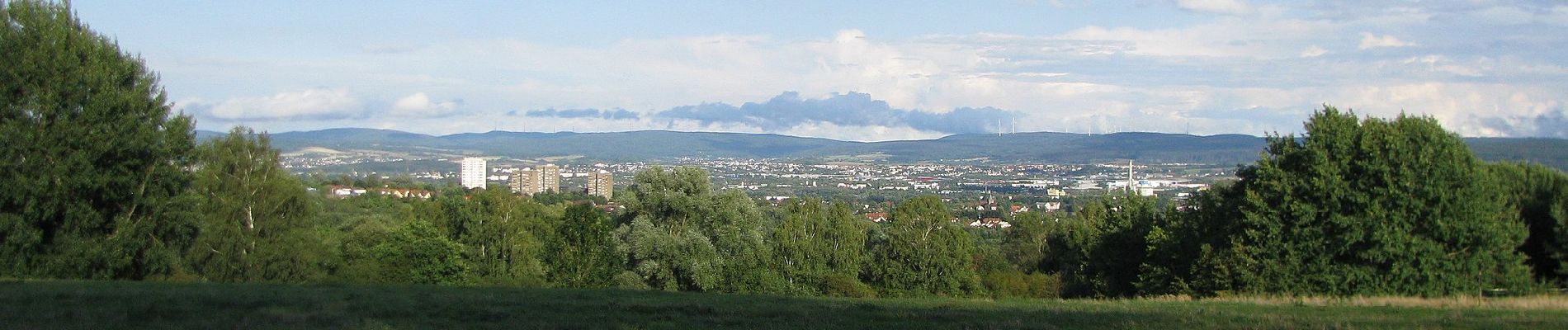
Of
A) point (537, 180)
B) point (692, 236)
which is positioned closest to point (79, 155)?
point (692, 236)

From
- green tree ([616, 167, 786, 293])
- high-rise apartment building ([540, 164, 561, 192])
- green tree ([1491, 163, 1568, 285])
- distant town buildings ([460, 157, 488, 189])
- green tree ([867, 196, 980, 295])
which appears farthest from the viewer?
distant town buildings ([460, 157, 488, 189])

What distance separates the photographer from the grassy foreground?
1487 cm

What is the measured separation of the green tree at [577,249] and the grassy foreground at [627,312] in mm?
29451

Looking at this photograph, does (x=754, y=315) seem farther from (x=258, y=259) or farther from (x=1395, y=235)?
(x=258, y=259)

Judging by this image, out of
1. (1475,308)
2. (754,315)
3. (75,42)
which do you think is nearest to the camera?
(754,315)

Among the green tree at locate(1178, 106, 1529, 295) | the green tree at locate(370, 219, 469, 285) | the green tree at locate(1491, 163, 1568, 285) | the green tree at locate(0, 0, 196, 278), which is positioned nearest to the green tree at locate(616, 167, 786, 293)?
the green tree at locate(370, 219, 469, 285)

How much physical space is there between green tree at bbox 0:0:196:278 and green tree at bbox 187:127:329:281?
4.61 m

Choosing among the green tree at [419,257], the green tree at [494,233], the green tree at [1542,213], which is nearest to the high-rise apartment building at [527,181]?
the green tree at [494,233]

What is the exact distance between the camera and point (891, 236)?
5528cm

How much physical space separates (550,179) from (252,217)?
104163 mm

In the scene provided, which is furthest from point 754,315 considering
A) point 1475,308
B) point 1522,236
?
point 1522,236

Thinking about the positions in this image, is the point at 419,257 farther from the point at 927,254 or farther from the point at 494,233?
the point at 927,254

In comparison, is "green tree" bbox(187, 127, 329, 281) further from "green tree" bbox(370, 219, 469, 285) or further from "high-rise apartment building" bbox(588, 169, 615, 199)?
"high-rise apartment building" bbox(588, 169, 615, 199)

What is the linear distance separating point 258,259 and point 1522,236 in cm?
3989
